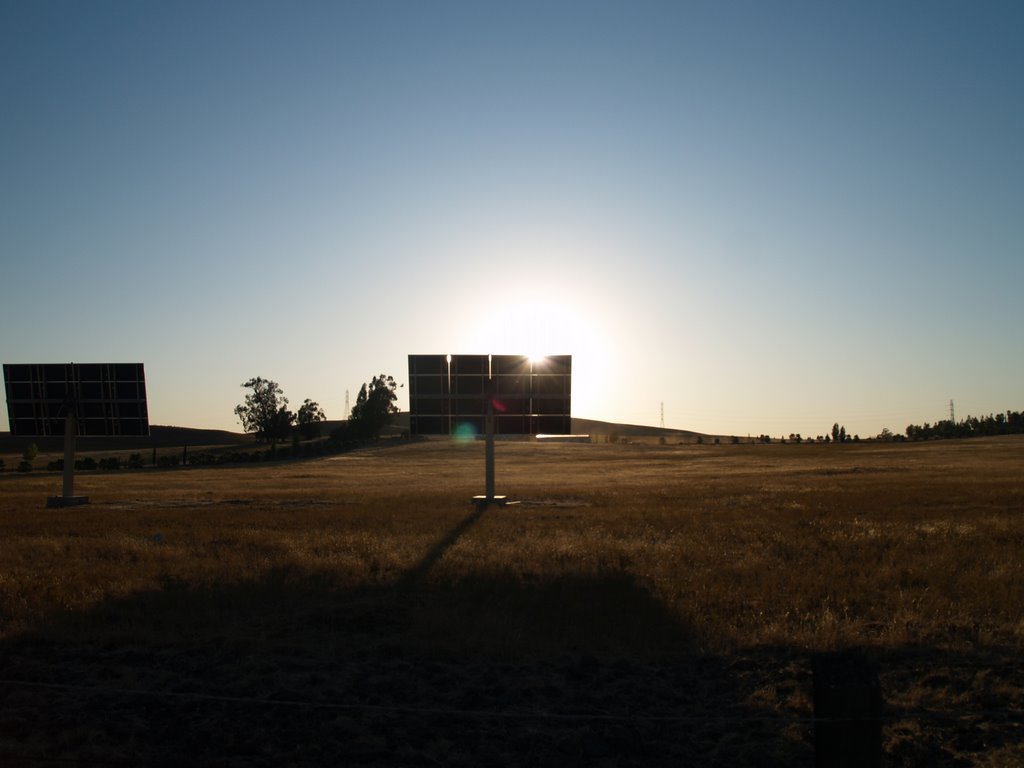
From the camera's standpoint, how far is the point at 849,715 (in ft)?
18.6

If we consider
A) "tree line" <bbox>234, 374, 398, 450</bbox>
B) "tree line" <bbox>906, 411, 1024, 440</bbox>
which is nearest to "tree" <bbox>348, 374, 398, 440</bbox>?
"tree line" <bbox>234, 374, 398, 450</bbox>

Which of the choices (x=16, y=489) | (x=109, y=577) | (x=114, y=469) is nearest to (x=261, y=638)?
(x=109, y=577)

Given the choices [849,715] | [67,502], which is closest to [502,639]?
[849,715]

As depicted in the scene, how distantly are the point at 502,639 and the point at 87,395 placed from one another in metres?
35.0

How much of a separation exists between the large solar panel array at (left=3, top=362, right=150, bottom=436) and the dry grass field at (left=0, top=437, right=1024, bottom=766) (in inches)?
725

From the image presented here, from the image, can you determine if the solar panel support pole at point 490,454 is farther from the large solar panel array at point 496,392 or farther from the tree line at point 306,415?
the tree line at point 306,415

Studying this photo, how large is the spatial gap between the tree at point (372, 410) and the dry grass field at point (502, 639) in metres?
114

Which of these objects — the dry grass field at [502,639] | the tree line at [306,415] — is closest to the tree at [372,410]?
the tree line at [306,415]

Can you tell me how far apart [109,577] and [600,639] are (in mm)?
8571

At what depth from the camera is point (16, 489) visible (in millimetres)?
47469

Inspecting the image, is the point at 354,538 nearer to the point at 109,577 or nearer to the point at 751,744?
the point at 109,577

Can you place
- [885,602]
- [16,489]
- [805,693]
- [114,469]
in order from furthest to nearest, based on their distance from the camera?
[114,469], [16,489], [885,602], [805,693]

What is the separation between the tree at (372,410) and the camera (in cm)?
13649

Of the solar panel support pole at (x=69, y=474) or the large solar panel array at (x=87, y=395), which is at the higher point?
the large solar panel array at (x=87, y=395)
